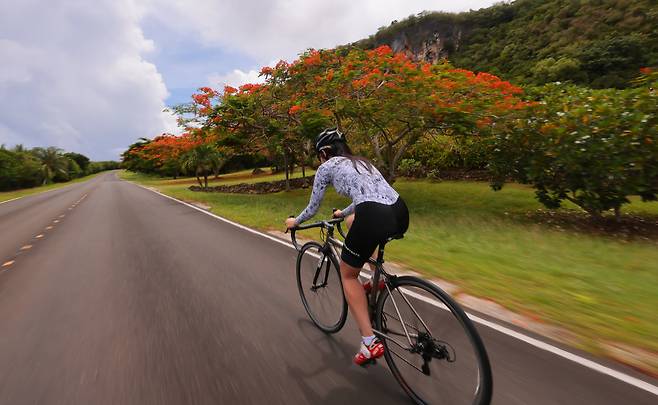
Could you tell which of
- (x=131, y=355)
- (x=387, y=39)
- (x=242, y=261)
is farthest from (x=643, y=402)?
(x=387, y=39)

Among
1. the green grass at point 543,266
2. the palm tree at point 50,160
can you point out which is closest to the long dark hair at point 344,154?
the green grass at point 543,266

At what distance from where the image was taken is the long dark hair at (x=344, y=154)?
2.67 meters

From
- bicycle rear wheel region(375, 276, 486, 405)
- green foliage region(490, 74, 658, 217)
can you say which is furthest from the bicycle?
green foliage region(490, 74, 658, 217)

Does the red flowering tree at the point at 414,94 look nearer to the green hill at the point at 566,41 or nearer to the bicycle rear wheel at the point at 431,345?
the green hill at the point at 566,41

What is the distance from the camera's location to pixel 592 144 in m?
7.70

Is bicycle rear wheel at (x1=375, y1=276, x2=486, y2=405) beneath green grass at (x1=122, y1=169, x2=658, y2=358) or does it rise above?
above

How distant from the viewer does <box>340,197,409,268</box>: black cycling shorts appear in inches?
96.8

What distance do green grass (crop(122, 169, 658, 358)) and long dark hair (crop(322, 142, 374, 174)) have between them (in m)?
2.57

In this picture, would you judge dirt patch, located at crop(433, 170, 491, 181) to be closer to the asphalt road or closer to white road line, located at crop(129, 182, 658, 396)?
the asphalt road

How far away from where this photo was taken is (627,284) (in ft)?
15.8

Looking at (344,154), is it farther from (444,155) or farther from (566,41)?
(566,41)

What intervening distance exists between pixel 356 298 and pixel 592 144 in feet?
26.4

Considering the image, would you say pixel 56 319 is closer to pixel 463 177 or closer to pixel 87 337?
pixel 87 337

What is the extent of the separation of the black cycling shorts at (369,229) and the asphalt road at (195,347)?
41.2 inches
